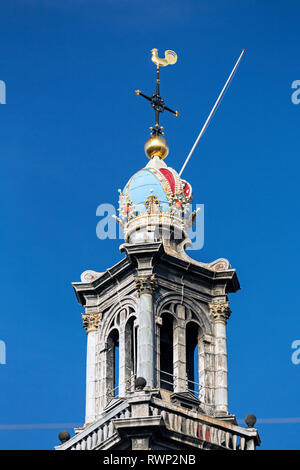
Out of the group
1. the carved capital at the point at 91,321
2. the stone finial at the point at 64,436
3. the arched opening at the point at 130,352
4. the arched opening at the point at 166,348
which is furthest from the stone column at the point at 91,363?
the stone finial at the point at 64,436

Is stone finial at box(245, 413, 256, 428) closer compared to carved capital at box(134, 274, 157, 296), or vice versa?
stone finial at box(245, 413, 256, 428)

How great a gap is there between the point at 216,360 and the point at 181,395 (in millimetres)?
3572

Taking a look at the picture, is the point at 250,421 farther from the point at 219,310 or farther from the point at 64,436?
the point at 219,310

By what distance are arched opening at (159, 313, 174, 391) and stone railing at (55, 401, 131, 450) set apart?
8713 mm

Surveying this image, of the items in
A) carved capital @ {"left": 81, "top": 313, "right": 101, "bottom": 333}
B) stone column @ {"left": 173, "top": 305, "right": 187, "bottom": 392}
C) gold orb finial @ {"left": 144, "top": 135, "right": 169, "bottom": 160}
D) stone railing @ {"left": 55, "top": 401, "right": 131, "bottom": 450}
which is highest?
gold orb finial @ {"left": 144, "top": 135, "right": 169, "bottom": 160}

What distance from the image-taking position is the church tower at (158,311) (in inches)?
2704

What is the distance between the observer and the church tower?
68.7 meters

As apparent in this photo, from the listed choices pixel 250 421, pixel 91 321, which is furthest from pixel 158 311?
pixel 250 421

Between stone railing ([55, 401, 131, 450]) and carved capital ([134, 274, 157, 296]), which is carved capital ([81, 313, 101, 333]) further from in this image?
stone railing ([55, 401, 131, 450])

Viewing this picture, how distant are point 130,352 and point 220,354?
3834mm

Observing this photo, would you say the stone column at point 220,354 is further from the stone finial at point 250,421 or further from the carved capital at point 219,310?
the stone finial at point 250,421

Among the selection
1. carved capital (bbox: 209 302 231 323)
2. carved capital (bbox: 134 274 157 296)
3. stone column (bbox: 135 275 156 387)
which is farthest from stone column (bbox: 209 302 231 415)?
stone column (bbox: 135 275 156 387)
